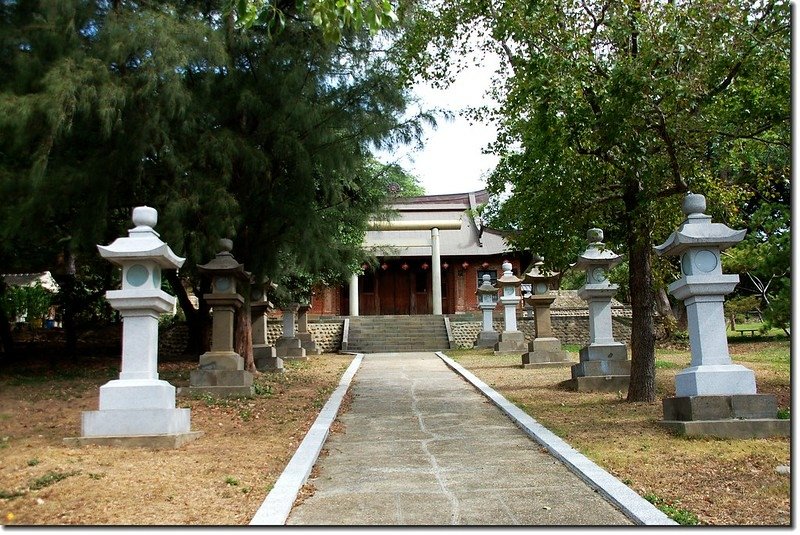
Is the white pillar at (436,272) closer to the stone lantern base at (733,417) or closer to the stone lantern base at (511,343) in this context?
the stone lantern base at (511,343)

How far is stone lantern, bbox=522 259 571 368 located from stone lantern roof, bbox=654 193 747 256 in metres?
7.47

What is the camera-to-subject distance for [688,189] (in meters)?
8.47

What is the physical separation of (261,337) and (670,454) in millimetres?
11300

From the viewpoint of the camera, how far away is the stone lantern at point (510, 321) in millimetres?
19703

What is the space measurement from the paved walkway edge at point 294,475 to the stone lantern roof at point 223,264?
3303 millimetres

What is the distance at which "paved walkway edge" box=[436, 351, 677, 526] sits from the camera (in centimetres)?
438

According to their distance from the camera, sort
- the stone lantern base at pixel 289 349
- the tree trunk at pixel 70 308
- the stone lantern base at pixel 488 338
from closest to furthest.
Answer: the tree trunk at pixel 70 308 → the stone lantern base at pixel 289 349 → the stone lantern base at pixel 488 338

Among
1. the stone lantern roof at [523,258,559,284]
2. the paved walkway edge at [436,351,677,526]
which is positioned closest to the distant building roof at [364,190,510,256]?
the stone lantern roof at [523,258,559,284]

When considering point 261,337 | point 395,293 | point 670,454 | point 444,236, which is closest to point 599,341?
point 670,454

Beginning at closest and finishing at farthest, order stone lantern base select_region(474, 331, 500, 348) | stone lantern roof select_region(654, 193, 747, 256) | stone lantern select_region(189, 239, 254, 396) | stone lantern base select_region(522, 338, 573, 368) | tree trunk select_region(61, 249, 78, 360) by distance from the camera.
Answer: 1. stone lantern roof select_region(654, 193, 747, 256)
2. stone lantern select_region(189, 239, 254, 396)
3. stone lantern base select_region(522, 338, 573, 368)
4. tree trunk select_region(61, 249, 78, 360)
5. stone lantern base select_region(474, 331, 500, 348)

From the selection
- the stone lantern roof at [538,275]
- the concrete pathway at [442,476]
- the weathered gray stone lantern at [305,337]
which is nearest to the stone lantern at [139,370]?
the concrete pathway at [442,476]

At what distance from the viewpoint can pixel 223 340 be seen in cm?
1180

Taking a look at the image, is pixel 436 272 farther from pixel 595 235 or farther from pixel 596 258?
pixel 595 235

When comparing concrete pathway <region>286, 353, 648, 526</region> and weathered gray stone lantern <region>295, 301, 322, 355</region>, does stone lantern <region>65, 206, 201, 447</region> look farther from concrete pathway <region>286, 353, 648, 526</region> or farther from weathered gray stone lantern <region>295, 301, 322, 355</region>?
weathered gray stone lantern <region>295, 301, 322, 355</region>
